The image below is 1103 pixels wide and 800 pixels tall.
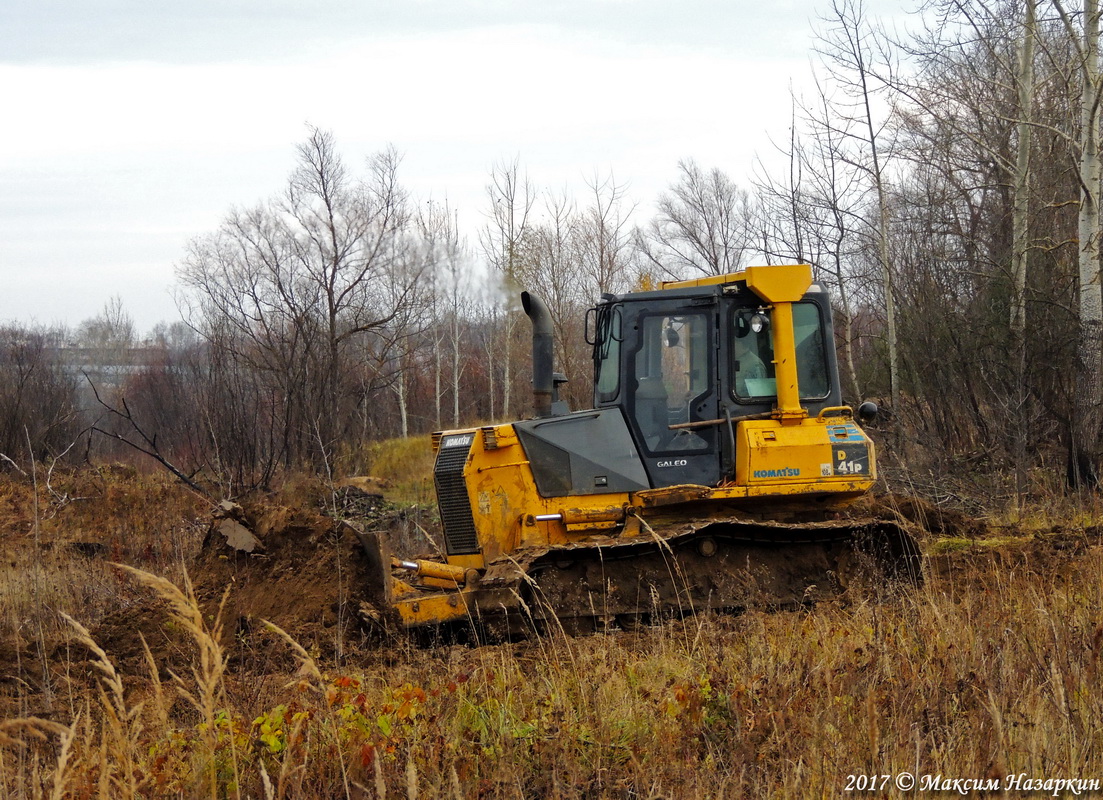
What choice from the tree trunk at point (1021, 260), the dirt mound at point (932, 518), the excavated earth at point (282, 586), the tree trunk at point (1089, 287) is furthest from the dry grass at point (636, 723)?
the tree trunk at point (1089, 287)

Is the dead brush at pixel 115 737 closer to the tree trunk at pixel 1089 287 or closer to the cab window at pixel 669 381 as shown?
the cab window at pixel 669 381

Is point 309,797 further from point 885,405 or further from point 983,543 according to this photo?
point 885,405

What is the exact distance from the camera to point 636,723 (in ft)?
13.9

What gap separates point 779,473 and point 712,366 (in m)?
0.95

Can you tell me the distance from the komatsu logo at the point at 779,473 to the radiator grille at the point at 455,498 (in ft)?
7.22

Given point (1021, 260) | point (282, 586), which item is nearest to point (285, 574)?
point (282, 586)

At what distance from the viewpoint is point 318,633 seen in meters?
6.89

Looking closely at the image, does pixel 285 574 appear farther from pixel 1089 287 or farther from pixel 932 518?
A: pixel 1089 287

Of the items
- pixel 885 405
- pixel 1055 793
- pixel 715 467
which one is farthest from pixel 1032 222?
pixel 1055 793

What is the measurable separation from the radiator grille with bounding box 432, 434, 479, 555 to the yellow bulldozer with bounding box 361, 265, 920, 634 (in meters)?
0.02

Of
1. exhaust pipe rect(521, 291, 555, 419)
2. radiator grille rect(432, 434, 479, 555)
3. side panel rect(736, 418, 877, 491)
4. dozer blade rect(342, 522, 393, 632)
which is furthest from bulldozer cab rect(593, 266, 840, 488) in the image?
dozer blade rect(342, 522, 393, 632)

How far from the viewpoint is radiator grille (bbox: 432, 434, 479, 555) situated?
25.3 feet

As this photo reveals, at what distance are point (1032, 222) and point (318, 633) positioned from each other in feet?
46.1

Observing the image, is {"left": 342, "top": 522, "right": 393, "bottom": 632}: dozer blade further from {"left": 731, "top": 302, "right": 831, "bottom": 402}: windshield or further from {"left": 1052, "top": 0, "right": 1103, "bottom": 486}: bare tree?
{"left": 1052, "top": 0, "right": 1103, "bottom": 486}: bare tree
